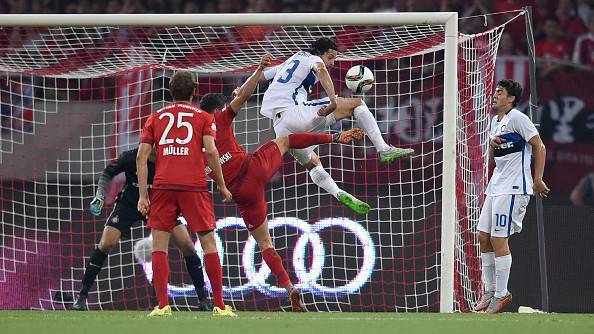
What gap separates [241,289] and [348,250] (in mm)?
1123

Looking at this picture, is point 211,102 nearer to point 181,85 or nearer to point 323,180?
point 181,85

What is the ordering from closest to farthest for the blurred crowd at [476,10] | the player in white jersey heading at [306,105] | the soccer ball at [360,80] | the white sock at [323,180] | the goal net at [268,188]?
the player in white jersey heading at [306,105] < the soccer ball at [360,80] < the white sock at [323,180] < the goal net at [268,188] < the blurred crowd at [476,10]

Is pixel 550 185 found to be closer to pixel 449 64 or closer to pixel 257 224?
pixel 449 64

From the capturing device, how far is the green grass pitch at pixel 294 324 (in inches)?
326

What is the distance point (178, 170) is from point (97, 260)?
8.27ft

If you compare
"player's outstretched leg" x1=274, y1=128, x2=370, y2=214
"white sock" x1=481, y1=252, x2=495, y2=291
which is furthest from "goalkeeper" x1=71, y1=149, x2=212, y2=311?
"white sock" x1=481, y1=252, x2=495, y2=291

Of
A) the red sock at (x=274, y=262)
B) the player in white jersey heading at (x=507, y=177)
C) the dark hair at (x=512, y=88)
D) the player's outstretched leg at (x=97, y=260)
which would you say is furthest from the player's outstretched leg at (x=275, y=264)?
the dark hair at (x=512, y=88)

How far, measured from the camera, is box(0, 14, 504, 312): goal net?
1284 cm

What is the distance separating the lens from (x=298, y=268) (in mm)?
13031

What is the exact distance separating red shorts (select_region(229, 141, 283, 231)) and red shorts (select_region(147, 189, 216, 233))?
1.16 m

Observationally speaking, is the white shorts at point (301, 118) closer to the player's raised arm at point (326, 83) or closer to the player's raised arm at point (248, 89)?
the player's raised arm at point (326, 83)

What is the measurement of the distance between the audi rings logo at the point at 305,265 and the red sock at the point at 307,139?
7.80 ft

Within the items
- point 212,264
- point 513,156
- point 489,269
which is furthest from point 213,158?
point 489,269

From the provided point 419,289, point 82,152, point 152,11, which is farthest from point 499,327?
point 152,11
